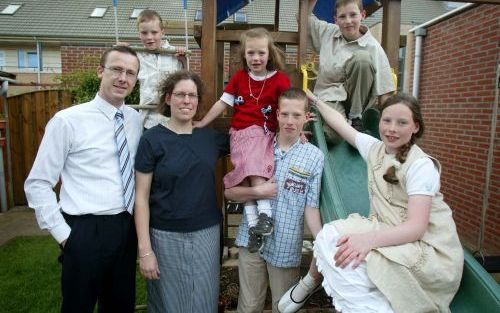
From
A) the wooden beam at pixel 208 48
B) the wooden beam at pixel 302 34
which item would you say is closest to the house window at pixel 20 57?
the wooden beam at pixel 208 48

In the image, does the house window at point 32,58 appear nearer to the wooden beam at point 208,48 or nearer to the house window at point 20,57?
the house window at point 20,57

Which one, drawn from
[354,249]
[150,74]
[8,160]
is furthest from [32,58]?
[354,249]

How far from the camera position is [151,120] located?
9.84 ft

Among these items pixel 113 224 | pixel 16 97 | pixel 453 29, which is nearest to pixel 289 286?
pixel 113 224

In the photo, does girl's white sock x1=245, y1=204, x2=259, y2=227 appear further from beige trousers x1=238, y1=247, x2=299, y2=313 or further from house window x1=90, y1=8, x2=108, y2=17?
house window x1=90, y1=8, x2=108, y2=17

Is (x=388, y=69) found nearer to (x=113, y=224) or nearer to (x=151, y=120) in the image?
(x=151, y=120)

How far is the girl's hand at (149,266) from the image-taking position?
7.51ft

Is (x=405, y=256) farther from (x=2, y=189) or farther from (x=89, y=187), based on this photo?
(x=2, y=189)

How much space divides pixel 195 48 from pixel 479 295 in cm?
1148

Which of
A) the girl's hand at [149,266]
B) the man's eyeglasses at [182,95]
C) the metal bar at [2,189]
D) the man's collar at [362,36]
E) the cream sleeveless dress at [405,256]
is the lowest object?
the metal bar at [2,189]

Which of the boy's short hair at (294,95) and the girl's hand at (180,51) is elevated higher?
the girl's hand at (180,51)

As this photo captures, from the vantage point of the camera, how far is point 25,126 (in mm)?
7836

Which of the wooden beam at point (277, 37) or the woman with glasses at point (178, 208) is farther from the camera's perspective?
the wooden beam at point (277, 37)

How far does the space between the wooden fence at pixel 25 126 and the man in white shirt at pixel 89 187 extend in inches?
248
